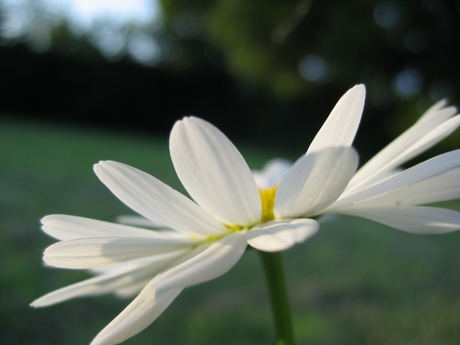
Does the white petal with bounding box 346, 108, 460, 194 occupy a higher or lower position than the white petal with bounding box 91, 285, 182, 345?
higher

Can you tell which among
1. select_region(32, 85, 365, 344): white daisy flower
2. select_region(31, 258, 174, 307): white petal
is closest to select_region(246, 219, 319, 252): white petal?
select_region(32, 85, 365, 344): white daisy flower

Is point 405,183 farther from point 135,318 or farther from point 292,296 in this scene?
point 292,296

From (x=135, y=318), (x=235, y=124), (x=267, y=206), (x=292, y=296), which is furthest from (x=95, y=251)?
(x=235, y=124)

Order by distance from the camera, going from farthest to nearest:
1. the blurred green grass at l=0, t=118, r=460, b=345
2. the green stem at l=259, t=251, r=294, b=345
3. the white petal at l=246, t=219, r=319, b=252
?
the blurred green grass at l=0, t=118, r=460, b=345 < the green stem at l=259, t=251, r=294, b=345 < the white petal at l=246, t=219, r=319, b=252

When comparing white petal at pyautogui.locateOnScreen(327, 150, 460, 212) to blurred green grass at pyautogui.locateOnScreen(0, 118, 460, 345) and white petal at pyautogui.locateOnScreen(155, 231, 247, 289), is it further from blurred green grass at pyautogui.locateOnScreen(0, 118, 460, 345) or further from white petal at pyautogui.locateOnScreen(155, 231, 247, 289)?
blurred green grass at pyautogui.locateOnScreen(0, 118, 460, 345)

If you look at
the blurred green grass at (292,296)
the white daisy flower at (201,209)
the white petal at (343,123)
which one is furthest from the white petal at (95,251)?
the blurred green grass at (292,296)

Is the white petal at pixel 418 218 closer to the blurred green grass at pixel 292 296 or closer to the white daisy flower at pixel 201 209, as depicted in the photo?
the white daisy flower at pixel 201 209
